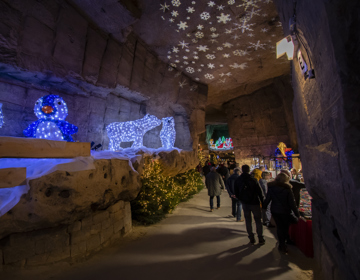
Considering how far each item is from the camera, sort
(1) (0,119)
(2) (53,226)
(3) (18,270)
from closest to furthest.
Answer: (3) (18,270) → (2) (53,226) → (1) (0,119)

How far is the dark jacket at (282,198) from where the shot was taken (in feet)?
9.86

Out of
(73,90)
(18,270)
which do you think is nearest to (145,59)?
(73,90)

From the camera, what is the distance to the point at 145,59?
7867 mm

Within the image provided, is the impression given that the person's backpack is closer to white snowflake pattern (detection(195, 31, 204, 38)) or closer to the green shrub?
the green shrub

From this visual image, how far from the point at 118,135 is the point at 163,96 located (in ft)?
11.1

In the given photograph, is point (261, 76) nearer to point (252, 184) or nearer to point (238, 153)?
point (238, 153)

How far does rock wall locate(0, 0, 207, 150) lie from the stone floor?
4.18 m

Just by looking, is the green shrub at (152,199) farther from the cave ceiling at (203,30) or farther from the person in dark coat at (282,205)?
the cave ceiling at (203,30)

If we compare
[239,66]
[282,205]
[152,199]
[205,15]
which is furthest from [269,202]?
[239,66]

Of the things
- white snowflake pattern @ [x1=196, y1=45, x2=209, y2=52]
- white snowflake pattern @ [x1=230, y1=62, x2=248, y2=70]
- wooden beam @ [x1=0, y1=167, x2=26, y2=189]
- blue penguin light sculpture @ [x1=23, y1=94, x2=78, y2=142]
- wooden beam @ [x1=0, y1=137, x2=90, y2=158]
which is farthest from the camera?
white snowflake pattern @ [x1=230, y1=62, x2=248, y2=70]

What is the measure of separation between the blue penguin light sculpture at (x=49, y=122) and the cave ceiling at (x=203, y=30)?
3279mm

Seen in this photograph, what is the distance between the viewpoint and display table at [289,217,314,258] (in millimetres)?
2970

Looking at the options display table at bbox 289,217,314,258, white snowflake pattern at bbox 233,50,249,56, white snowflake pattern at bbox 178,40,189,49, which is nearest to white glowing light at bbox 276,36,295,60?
display table at bbox 289,217,314,258

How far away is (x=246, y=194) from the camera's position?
137 inches
